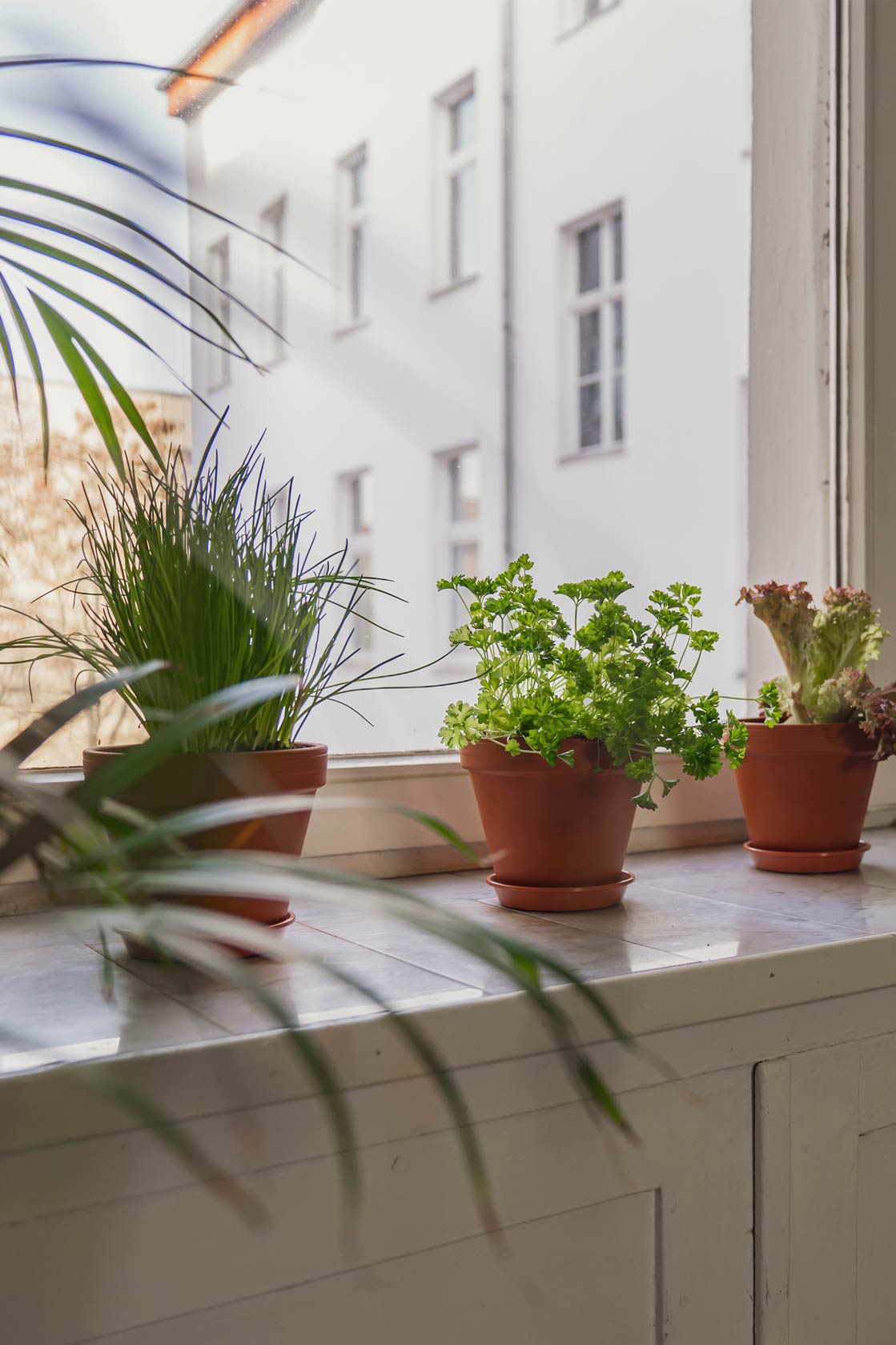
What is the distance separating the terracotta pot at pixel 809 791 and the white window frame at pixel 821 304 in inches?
8.0

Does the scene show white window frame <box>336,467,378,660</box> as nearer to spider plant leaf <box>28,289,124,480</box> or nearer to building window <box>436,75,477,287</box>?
building window <box>436,75,477,287</box>

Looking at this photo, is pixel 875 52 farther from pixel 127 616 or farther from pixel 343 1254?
pixel 343 1254

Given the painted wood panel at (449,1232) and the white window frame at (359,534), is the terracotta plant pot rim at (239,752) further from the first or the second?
the white window frame at (359,534)

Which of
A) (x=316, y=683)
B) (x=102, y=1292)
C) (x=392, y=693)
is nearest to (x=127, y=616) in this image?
(x=316, y=683)

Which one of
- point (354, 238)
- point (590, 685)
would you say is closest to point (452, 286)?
point (354, 238)

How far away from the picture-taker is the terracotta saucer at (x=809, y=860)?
1189 mm

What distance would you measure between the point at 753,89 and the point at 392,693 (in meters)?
0.96

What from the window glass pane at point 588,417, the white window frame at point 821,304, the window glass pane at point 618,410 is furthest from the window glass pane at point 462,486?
the window glass pane at point 618,410

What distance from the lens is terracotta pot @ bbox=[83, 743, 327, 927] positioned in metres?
0.74

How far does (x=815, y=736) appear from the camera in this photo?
3.87 feet

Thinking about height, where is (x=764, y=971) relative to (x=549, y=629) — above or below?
below

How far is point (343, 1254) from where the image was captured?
2.16ft

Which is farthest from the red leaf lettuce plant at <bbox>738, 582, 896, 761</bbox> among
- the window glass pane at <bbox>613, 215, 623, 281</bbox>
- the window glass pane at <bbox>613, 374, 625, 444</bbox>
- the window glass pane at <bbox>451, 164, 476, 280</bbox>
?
the window glass pane at <bbox>613, 215, 623, 281</bbox>

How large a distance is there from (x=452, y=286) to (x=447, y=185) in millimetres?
158
